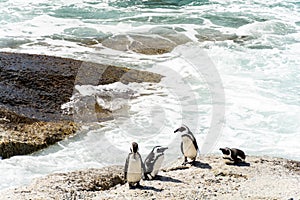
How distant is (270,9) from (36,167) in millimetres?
24645

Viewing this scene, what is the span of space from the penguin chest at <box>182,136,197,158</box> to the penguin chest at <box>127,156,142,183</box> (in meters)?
1.90

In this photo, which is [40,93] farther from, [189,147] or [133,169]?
[133,169]

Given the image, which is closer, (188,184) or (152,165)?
(188,184)

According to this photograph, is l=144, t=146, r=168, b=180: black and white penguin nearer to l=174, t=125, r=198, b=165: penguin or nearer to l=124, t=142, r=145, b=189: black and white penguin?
l=124, t=142, r=145, b=189: black and white penguin

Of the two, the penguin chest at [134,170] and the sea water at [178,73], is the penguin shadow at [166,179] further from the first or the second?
the sea water at [178,73]

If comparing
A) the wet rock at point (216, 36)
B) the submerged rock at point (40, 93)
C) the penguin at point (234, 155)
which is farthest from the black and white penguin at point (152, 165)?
the wet rock at point (216, 36)

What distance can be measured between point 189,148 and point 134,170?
2112 mm

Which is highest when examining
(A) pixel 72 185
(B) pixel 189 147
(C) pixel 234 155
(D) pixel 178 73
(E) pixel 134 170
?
(E) pixel 134 170

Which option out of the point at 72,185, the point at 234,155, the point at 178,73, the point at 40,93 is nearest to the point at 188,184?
the point at 234,155

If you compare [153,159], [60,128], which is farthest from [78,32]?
[153,159]

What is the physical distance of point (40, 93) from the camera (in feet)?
49.3

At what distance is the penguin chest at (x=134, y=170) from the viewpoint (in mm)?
8691

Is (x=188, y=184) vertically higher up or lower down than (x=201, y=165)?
higher up

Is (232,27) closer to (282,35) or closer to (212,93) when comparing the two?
(282,35)
